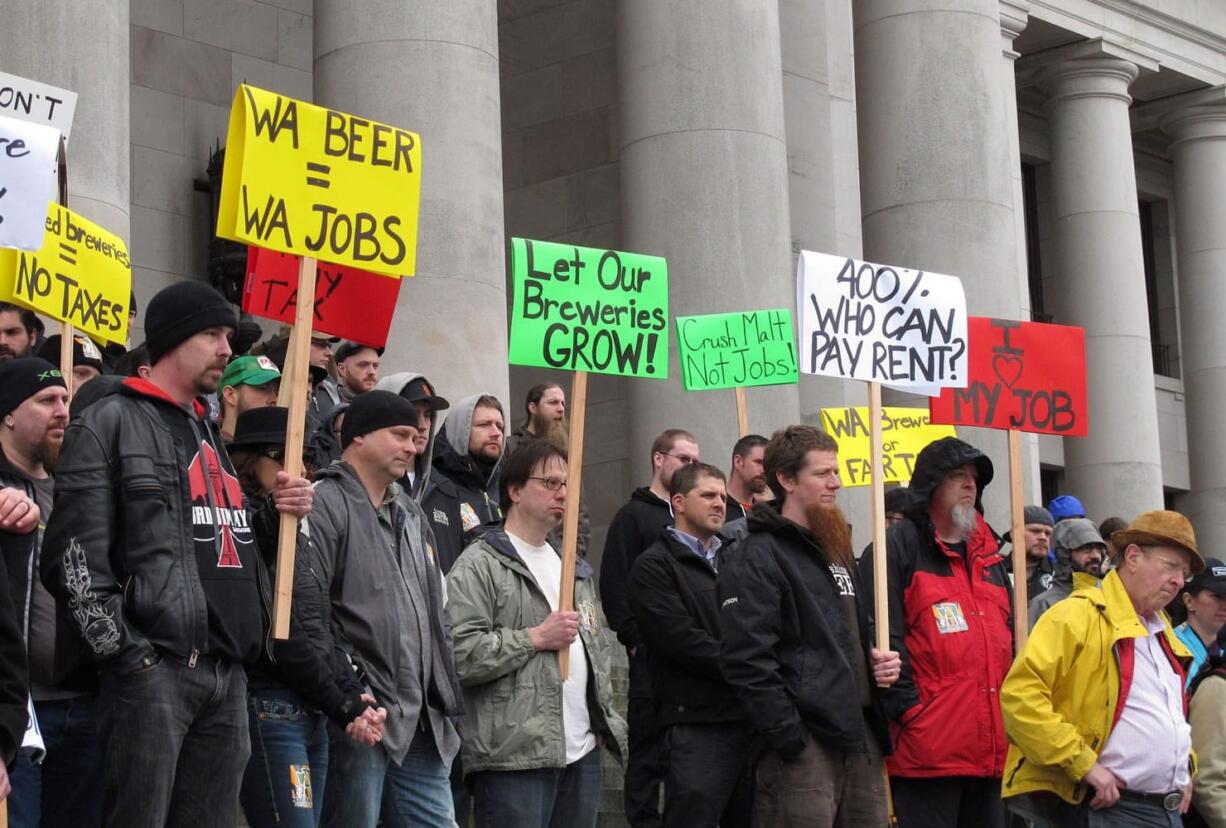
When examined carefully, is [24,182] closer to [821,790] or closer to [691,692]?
[691,692]

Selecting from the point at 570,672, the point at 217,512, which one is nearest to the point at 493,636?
the point at 570,672

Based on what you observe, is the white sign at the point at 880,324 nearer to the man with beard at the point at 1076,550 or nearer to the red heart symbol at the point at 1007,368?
the red heart symbol at the point at 1007,368

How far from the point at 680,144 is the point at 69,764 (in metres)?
10.2

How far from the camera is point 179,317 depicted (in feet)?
22.2

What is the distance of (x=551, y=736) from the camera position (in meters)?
8.49

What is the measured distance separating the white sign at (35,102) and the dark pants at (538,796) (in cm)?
381

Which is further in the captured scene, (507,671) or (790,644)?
(790,644)

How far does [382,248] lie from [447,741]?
204 cm

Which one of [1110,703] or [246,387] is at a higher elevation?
[246,387]

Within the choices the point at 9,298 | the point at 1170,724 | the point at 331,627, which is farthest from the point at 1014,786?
the point at 9,298

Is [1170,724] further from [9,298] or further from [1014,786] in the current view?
[9,298]

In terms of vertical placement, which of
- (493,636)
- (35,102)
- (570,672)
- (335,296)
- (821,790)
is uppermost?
(35,102)

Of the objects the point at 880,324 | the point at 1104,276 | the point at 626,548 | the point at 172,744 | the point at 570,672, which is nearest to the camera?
the point at 172,744

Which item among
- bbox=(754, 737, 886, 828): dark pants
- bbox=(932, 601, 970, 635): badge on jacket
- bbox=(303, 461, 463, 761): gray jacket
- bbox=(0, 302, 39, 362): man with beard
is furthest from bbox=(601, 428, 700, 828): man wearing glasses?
bbox=(0, 302, 39, 362): man with beard
